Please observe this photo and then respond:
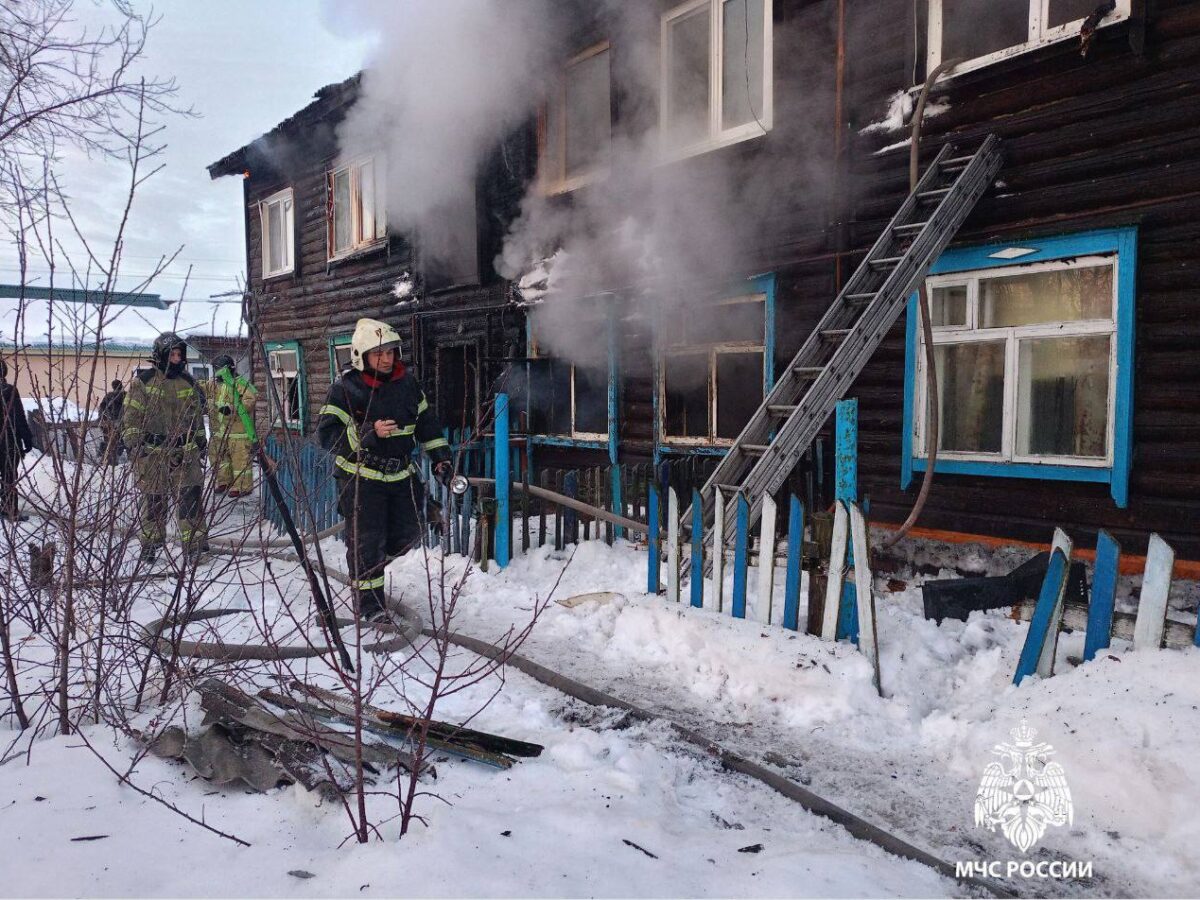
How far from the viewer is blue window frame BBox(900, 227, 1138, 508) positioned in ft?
16.8

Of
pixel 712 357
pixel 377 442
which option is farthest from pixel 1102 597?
pixel 712 357

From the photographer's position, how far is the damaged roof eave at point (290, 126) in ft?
38.8

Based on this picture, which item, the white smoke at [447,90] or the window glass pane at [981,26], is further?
the white smoke at [447,90]

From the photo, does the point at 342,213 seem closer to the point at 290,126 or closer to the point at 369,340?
the point at 290,126

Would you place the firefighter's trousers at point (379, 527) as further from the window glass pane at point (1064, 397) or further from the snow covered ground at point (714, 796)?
the window glass pane at point (1064, 397)

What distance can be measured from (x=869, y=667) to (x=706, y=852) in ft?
5.14

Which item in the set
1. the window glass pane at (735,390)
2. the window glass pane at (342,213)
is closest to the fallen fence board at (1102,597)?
the window glass pane at (735,390)

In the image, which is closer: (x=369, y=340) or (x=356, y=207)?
(x=369, y=340)

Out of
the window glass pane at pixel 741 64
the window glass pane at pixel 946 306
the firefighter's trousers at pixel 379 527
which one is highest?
the window glass pane at pixel 741 64

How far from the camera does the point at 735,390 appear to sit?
7750 mm

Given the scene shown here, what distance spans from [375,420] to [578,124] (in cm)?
595

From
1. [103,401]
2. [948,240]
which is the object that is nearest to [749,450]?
[948,240]

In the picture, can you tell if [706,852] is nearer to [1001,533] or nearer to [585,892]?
[585,892]

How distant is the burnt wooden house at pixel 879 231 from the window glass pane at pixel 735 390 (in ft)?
0.08
